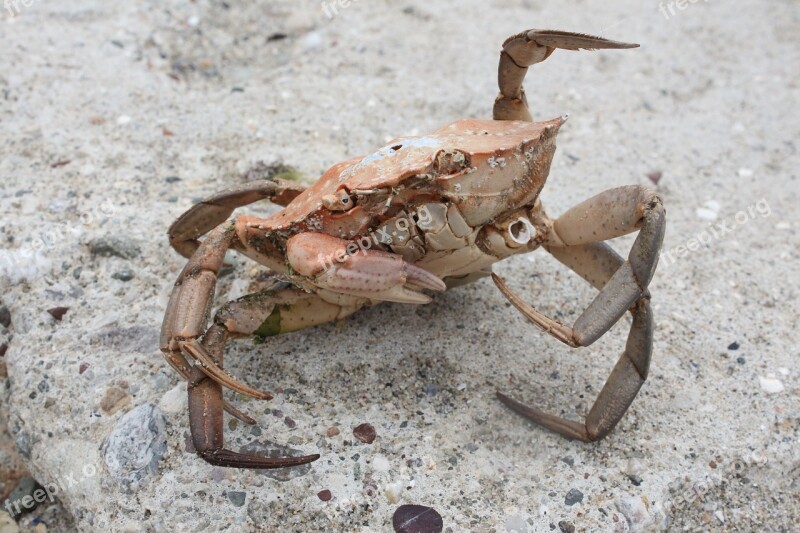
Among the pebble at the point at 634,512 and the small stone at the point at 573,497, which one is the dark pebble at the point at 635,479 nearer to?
the pebble at the point at 634,512

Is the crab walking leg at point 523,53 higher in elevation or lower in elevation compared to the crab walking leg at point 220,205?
higher

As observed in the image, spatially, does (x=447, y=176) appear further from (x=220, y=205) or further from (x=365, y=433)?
(x=220, y=205)

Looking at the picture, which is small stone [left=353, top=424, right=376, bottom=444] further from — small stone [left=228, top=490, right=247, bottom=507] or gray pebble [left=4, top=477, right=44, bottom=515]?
gray pebble [left=4, top=477, right=44, bottom=515]

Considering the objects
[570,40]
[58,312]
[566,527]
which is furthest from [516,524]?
[58,312]

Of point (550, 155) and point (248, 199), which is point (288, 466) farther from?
point (550, 155)

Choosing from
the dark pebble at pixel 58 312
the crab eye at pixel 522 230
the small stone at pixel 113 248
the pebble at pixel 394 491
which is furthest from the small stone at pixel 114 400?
the crab eye at pixel 522 230

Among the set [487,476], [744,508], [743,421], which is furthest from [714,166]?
[487,476]
